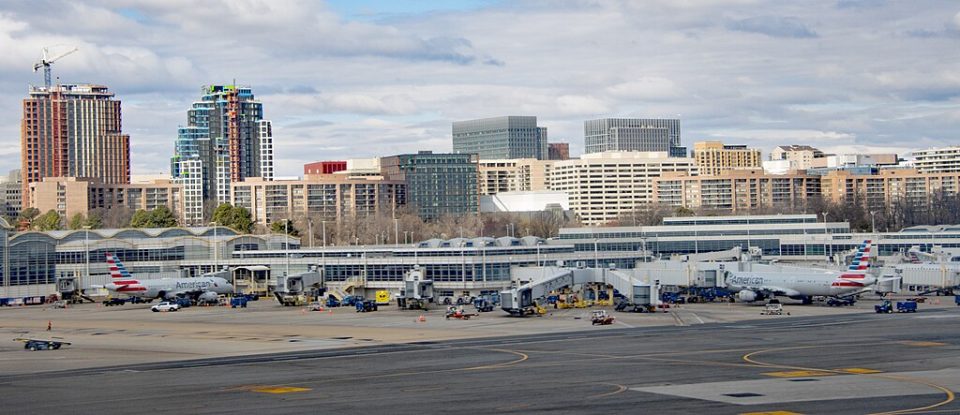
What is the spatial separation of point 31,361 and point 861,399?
2363 inches

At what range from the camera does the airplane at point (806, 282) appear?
141m

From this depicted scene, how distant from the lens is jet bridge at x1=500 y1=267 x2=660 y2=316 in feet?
436

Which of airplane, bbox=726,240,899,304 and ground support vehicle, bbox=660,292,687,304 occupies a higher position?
airplane, bbox=726,240,899,304

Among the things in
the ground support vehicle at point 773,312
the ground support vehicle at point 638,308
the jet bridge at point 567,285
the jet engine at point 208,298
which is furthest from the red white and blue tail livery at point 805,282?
the jet engine at point 208,298

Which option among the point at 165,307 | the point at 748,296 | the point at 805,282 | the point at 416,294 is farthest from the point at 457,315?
the point at 165,307

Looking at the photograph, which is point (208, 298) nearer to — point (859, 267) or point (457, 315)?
point (457, 315)

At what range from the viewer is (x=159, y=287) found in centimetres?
17512

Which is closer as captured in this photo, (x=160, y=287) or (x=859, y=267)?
(x=859, y=267)

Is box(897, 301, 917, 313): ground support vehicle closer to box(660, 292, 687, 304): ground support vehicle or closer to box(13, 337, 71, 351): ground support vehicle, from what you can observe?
box(660, 292, 687, 304): ground support vehicle

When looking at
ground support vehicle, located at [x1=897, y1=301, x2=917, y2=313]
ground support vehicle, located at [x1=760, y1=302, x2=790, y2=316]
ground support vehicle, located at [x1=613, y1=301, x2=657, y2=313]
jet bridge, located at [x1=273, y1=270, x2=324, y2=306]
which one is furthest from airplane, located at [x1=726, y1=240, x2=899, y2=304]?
jet bridge, located at [x1=273, y1=270, x2=324, y2=306]

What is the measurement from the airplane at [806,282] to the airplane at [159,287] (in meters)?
72.7

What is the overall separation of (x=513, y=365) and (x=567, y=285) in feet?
228

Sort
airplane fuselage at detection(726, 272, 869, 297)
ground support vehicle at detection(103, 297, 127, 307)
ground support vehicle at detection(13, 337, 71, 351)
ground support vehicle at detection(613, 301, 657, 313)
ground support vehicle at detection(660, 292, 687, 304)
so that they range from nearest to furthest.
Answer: ground support vehicle at detection(13, 337, 71, 351) → ground support vehicle at detection(613, 301, 657, 313) → airplane fuselage at detection(726, 272, 869, 297) → ground support vehicle at detection(660, 292, 687, 304) → ground support vehicle at detection(103, 297, 127, 307)

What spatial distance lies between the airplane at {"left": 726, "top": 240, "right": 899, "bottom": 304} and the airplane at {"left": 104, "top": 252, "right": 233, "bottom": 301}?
238 feet
